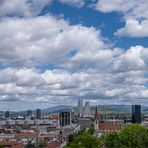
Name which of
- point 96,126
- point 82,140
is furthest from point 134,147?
point 96,126

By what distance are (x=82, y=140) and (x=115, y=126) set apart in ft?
299

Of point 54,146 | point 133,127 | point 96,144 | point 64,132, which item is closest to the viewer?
point 96,144

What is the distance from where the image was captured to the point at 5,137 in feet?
541

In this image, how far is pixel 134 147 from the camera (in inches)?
A: 3354

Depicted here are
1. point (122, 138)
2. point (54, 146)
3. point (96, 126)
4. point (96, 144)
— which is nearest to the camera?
point (96, 144)

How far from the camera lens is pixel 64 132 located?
620 feet

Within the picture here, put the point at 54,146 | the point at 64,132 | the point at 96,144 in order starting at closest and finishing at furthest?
the point at 96,144 → the point at 54,146 → the point at 64,132

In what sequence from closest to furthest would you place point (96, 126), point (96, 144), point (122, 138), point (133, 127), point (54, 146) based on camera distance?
point (96, 144), point (122, 138), point (133, 127), point (54, 146), point (96, 126)

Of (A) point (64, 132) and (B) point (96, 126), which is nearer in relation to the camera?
(B) point (96, 126)

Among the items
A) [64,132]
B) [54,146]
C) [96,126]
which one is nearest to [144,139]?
[54,146]

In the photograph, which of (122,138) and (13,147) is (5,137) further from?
(122,138)

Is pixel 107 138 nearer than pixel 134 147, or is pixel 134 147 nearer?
pixel 134 147

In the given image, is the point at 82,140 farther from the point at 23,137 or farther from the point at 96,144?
the point at 23,137

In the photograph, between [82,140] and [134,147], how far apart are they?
382 inches
